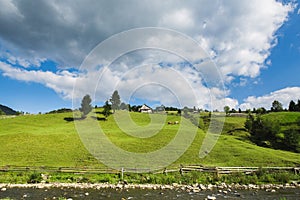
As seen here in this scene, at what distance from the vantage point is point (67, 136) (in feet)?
179

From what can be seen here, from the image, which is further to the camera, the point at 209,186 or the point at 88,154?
the point at 88,154

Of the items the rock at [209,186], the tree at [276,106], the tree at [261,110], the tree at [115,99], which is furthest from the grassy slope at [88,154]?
the tree at [276,106]

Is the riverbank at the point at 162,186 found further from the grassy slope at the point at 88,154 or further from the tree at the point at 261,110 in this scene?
the tree at the point at 261,110

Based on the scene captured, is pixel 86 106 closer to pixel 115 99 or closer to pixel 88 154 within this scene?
pixel 115 99

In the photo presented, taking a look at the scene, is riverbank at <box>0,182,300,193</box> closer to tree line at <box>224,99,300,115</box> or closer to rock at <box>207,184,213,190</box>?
rock at <box>207,184,213,190</box>

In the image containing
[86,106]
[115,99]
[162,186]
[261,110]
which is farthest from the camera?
[261,110]

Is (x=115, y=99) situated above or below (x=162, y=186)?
above

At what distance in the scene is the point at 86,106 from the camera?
94875mm

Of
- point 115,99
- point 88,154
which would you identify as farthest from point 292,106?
point 88,154

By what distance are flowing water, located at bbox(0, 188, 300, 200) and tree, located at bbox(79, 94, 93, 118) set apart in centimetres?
7349

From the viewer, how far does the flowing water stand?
19219mm

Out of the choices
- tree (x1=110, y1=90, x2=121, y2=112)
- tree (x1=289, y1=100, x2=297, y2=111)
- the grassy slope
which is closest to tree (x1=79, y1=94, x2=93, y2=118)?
tree (x1=110, y1=90, x2=121, y2=112)

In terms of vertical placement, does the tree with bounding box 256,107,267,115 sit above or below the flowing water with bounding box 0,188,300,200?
above

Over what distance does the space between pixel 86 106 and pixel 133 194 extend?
78.0m
